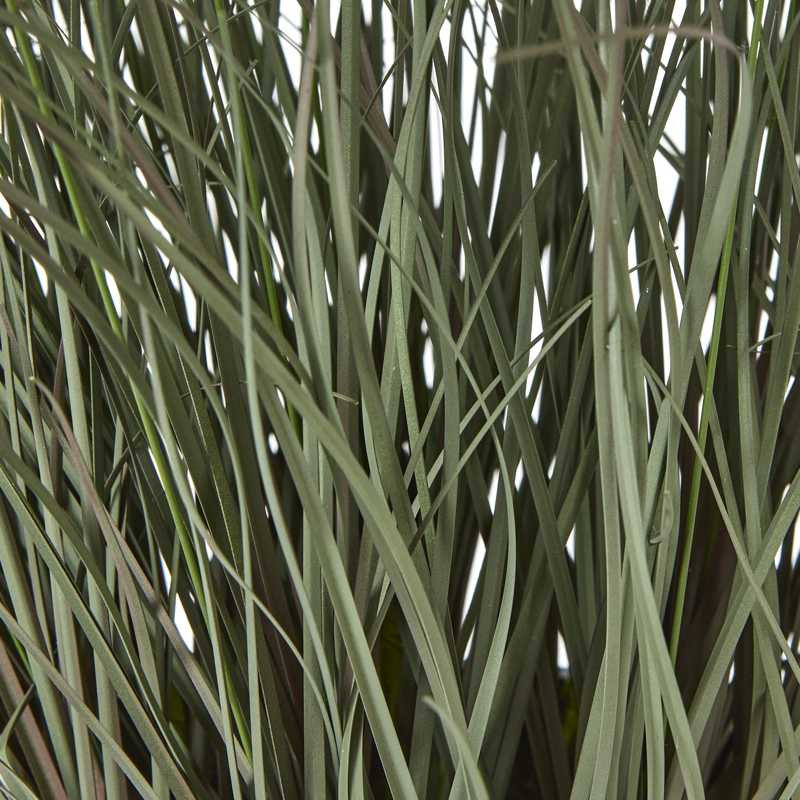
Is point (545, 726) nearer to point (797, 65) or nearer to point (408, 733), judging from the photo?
point (408, 733)

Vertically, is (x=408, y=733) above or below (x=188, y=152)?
below

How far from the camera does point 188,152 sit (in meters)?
0.13

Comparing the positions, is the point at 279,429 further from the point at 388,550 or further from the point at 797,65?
the point at 797,65

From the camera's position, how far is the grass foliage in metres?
0.10

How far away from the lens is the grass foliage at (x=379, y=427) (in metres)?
0.10

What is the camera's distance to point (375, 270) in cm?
14

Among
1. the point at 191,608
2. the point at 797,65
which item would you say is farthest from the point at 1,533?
the point at 797,65

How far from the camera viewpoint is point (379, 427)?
0.11 metres

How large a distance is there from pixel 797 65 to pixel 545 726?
132 millimetres

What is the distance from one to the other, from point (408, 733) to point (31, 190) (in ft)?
0.41

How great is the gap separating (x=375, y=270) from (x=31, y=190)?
66 mm

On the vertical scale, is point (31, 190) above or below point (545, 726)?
above

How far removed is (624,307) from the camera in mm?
99

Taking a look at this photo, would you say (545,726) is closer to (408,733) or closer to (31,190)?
(408,733)
